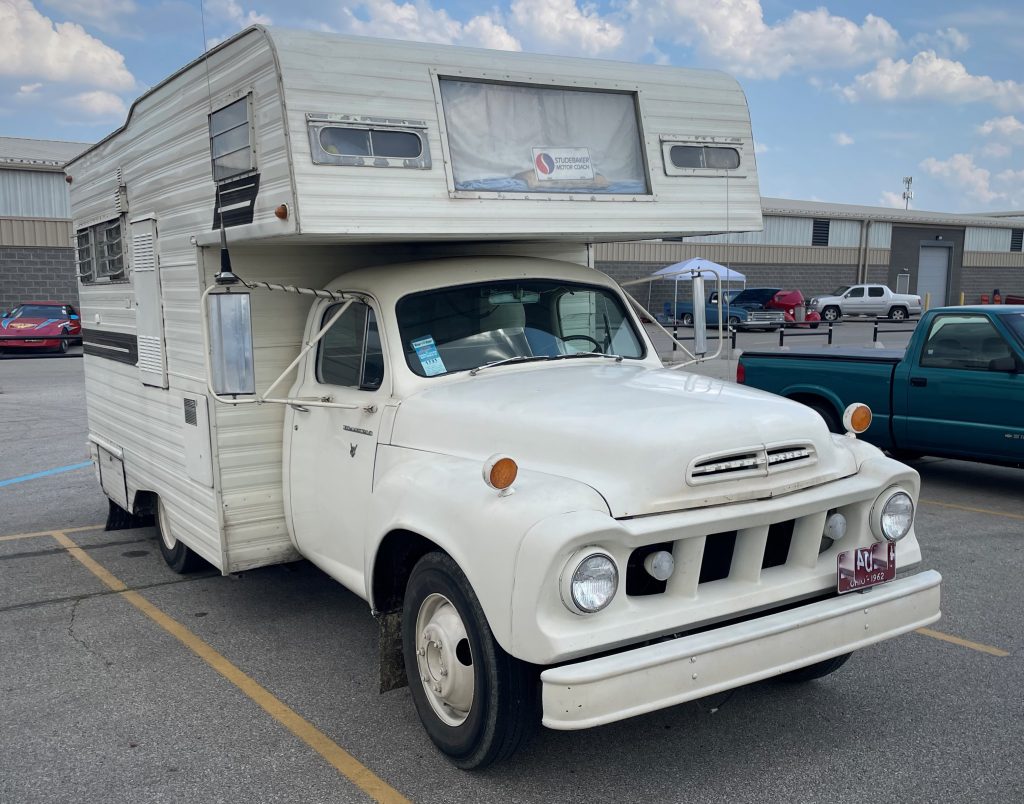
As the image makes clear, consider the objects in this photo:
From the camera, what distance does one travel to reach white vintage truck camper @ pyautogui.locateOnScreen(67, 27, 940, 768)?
3.35m

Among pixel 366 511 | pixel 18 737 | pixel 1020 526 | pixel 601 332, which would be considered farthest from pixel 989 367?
pixel 18 737

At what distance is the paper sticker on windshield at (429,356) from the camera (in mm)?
4578

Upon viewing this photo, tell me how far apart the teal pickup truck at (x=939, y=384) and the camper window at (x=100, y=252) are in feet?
21.3

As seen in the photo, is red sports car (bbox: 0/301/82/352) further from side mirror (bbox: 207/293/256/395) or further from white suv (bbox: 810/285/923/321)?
white suv (bbox: 810/285/923/321)

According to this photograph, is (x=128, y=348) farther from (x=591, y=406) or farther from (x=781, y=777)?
(x=781, y=777)

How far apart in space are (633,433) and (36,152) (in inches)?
1352

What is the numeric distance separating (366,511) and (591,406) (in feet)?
4.00

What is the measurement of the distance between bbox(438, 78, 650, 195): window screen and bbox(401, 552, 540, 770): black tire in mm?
2012

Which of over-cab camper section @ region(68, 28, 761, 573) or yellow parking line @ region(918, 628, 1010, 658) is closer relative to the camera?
over-cab camper section @ region(68, 28, 761, 573)

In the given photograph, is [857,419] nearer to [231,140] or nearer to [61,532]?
[231,140]

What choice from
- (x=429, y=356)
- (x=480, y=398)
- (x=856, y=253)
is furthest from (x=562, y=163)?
(x=856, y=253)

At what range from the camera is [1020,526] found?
7.46 metres

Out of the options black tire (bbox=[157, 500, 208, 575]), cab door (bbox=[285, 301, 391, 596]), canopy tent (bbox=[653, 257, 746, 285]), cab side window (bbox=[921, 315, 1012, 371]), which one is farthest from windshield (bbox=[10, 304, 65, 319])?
cab side window (bbox=[921, 315, 1012, 371])

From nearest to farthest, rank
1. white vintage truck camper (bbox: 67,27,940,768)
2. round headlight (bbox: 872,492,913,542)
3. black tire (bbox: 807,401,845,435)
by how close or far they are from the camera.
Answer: white vintage truck camper (bbox: 67,27,940,768)
round headlight (bbox: 872,492,913,542)
black tire (bbox: 807,401,845,435)
